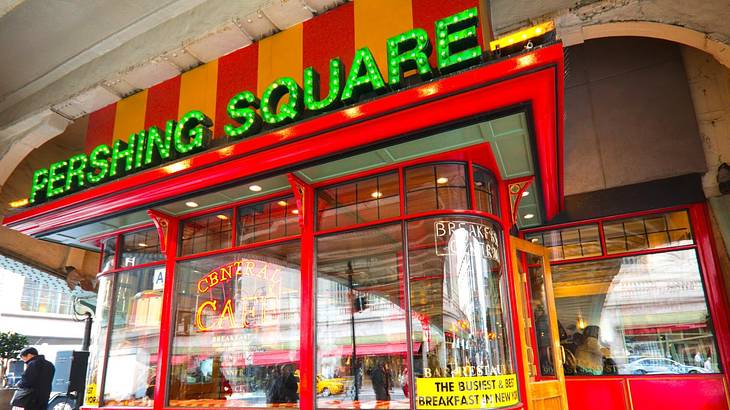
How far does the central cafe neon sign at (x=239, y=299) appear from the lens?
6.09m

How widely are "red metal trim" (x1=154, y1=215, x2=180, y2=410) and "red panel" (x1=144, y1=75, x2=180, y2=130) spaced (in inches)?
74.7

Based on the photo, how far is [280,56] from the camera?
708 cm

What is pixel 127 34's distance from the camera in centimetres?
858

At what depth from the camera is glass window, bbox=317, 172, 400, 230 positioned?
5.48 meters

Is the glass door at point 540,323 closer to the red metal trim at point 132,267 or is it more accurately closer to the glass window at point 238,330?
the glass window at point 238,330

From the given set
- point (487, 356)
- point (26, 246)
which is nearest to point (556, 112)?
point (487, 356)

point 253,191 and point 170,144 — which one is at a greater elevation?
point 170,144

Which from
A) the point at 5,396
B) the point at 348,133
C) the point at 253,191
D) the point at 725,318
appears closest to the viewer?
the point at 348,133

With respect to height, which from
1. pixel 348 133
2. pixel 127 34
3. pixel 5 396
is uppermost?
pixel 127 34

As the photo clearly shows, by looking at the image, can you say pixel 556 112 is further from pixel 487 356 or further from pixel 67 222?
pixel 67 222

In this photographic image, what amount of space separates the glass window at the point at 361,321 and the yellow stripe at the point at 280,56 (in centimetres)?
274

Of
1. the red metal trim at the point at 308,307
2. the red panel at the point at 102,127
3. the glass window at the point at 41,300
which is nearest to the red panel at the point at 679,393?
the red metal trim at the point at 308,307

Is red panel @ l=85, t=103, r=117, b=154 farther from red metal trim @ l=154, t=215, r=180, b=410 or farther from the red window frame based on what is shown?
the red window frame

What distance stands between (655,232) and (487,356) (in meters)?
4.37
